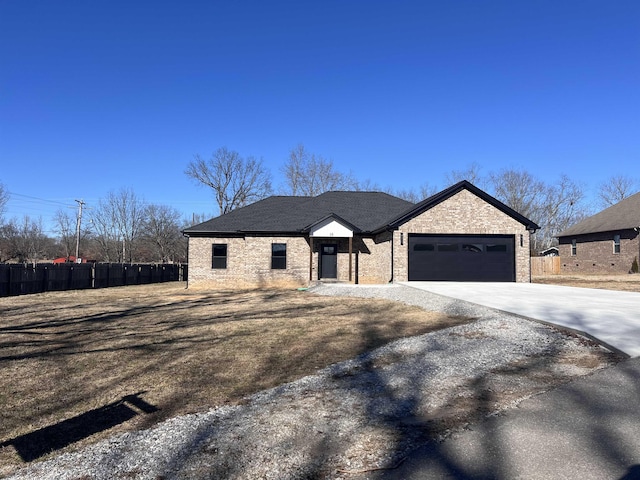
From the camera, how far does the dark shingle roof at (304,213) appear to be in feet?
72.5

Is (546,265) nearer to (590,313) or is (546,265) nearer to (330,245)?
(330,245)

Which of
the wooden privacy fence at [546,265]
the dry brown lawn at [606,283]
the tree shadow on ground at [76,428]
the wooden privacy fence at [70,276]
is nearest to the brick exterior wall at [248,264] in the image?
the wooden privacy fence at [70,276]

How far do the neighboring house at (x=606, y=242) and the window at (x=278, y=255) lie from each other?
80.7 ft

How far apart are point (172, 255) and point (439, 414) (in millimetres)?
56200

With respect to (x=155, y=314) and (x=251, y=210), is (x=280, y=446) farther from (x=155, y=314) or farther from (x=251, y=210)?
(x=251, y=210)

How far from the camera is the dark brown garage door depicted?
814 inches

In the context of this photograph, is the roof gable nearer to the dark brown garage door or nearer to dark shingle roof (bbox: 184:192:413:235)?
the dark brown garage door

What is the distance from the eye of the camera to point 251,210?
25.1m

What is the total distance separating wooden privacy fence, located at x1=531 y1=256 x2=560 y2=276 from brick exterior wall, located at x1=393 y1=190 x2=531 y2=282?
16.8m

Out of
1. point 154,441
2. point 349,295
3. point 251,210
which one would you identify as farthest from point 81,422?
point 251,210

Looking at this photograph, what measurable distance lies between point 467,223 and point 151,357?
17229 mm

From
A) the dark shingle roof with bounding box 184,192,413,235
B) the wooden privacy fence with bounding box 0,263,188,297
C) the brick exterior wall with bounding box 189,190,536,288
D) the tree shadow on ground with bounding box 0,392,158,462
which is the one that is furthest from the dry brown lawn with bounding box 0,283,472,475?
the dark shingle roof with bounding box 184,192,413,235

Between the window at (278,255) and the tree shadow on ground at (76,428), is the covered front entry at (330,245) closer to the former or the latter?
the window at (278,255)

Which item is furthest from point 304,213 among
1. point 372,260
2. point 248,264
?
point 372,260
